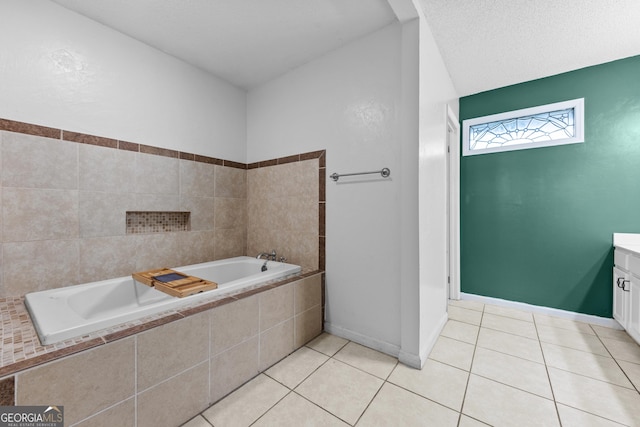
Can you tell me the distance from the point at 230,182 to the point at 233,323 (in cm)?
151

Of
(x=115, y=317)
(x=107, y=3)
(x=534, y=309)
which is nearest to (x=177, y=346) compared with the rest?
(x=115, y=317)

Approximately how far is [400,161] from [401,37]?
0.83 meters

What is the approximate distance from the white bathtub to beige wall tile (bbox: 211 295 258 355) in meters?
0.12

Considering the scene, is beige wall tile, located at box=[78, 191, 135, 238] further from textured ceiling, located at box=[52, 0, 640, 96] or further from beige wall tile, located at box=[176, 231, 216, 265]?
textured ceiling, located at box=[52, 0, 640, 96]

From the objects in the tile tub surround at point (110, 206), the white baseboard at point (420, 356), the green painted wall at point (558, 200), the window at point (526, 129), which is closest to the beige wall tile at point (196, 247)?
the tile tub surround at point (110, 206)

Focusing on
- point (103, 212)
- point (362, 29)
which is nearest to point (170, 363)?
point (103, 212)

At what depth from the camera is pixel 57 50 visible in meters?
1.56

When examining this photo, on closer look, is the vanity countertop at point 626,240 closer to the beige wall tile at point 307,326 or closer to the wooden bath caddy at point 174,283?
the beige wall tile at point 307,326

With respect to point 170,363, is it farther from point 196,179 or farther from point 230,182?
point 230,182

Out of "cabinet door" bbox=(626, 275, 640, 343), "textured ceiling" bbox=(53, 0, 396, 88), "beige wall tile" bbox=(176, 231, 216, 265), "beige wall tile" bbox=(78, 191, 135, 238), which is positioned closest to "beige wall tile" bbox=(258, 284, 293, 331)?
"beige wall tile" bbox=(176, 231, 216, 265)

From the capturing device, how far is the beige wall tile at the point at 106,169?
5.45 feet

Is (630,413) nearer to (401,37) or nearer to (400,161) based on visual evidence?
(400,161)

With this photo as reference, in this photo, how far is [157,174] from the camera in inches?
78.9

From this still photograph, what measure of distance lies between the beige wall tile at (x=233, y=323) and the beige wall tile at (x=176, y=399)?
122 mm
